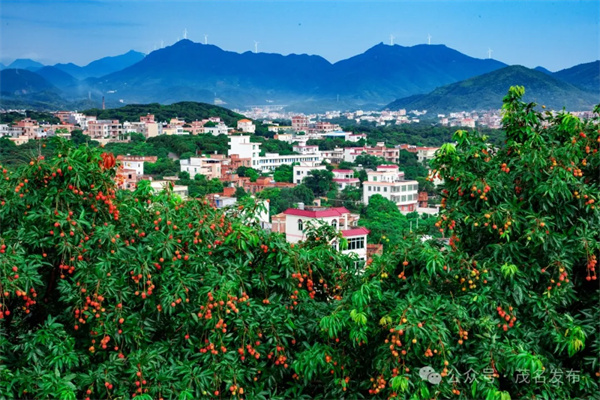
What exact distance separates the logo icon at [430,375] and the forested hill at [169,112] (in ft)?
143

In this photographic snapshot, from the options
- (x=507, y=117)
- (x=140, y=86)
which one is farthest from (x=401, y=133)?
(x=140, y=86)

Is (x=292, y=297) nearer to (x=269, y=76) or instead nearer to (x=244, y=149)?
(x=244, y=149)

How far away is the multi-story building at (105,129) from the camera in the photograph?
1547 inches

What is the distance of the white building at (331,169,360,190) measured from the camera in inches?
1056

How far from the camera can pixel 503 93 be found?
69188 mm

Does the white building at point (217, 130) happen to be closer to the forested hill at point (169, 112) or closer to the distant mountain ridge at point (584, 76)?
the forested hill at point (169, 112)

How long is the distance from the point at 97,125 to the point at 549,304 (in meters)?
39.9

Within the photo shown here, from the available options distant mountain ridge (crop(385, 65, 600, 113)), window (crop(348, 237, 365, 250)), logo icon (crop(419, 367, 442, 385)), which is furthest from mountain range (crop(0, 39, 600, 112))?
logo icon (crop(419, 367, 442, 385))

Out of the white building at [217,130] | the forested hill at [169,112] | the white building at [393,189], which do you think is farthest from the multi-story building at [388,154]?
the forested hill at [169,112]

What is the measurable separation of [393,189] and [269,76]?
355 feet

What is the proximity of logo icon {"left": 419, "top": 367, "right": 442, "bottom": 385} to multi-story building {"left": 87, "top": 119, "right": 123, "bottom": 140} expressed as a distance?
3784cm

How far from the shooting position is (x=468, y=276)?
7.43ft

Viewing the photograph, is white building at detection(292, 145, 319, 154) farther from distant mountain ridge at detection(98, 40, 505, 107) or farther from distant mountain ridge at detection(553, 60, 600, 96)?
distant mountain ridge at detection(98, 40, 505, 107)

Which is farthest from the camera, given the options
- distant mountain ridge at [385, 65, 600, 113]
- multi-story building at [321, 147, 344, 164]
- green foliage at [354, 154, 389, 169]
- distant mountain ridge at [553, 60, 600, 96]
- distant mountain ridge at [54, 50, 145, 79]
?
distant mountain ridge at [54, 50, 145, 79]
